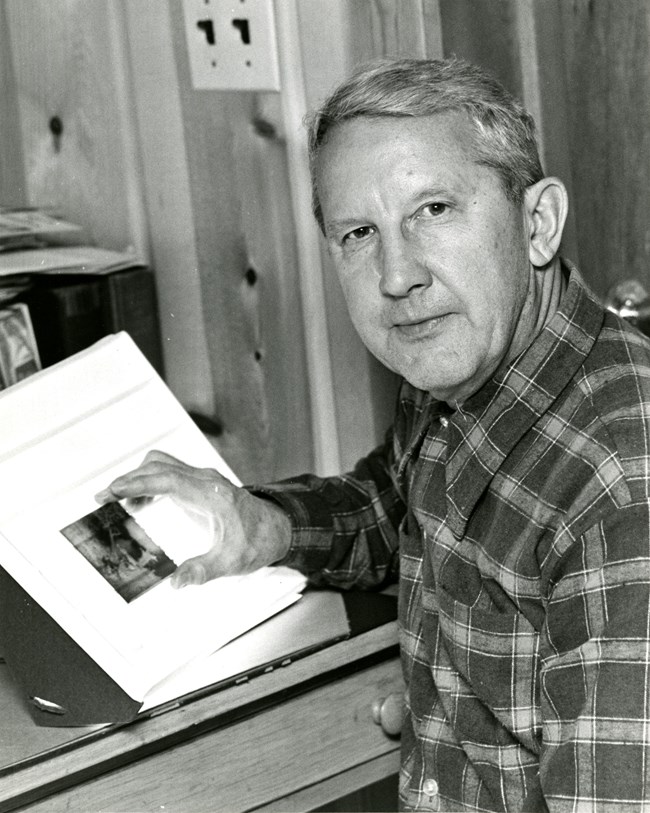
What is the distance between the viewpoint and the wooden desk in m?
1.06

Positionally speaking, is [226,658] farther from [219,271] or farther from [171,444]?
[219,271]

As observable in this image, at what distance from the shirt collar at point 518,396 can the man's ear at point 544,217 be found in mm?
36

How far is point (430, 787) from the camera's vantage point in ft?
3.86

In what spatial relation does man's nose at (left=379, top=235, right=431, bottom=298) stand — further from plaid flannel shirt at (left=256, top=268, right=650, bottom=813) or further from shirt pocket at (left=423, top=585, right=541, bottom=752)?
shirt pocket at (left=423, top=585, right=541, bottom=752)

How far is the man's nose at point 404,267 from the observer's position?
43.1 inches

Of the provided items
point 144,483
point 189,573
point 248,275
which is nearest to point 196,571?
point 189,573

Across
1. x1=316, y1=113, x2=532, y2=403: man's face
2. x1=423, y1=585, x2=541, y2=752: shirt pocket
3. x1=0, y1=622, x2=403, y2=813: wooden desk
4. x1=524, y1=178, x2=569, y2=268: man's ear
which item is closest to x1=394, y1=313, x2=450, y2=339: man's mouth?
x1=316, y1=113, x2=532, y2=403: man's face

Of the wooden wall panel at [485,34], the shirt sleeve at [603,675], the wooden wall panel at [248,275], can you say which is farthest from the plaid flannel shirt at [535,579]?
the wooden wall panel at [485,34]

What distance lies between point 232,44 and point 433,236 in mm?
596

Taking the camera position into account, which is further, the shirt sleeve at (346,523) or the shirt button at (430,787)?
the shirt sleeve at (346,523)

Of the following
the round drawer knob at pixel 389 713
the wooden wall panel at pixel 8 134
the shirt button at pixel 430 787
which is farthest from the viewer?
the wooden wall panel at pixel 8 134

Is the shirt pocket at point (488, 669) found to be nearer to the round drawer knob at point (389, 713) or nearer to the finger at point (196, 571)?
the round drawer knob at point (389, 713)

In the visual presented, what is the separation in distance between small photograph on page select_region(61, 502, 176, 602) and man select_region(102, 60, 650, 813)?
1.3 inches

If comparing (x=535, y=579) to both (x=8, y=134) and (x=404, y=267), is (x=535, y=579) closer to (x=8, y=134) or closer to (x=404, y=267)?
(x=404, y=267)
